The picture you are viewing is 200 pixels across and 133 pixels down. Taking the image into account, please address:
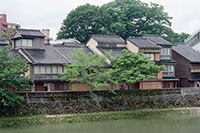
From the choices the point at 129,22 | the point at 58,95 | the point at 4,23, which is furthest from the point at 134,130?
the point at 4,23

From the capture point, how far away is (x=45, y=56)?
39312 mm

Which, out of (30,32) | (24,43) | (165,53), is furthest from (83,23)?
(24,43)

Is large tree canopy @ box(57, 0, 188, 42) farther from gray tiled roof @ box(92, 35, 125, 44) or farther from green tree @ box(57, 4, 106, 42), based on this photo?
gray tiled roof @ box(92, 35, 125, 44)

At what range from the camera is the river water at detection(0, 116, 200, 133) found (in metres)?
27.9

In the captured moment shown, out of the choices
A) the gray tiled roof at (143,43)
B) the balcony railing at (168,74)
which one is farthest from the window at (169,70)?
the gray tiled roof at (143,43)

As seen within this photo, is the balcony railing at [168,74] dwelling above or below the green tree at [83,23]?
below

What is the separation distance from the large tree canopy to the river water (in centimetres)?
2673

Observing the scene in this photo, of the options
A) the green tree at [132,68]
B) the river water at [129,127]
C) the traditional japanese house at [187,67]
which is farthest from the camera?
the traditional japanese house at [187,67]

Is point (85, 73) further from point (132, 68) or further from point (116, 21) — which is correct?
point (116, 21)

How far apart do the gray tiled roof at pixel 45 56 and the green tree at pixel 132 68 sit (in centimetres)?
616

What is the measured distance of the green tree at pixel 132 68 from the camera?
119ft

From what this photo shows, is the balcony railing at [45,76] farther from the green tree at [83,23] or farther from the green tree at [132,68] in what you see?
the green tree at [83,23]

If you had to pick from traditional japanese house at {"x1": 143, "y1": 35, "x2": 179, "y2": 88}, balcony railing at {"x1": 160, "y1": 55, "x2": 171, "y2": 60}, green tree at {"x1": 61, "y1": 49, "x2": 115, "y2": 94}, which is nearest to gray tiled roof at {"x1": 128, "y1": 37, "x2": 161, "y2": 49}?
traditional japanese house at {"x1": 143, "y1": 35, "x2": 179, "y2": 88}

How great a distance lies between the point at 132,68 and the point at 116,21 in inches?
933
